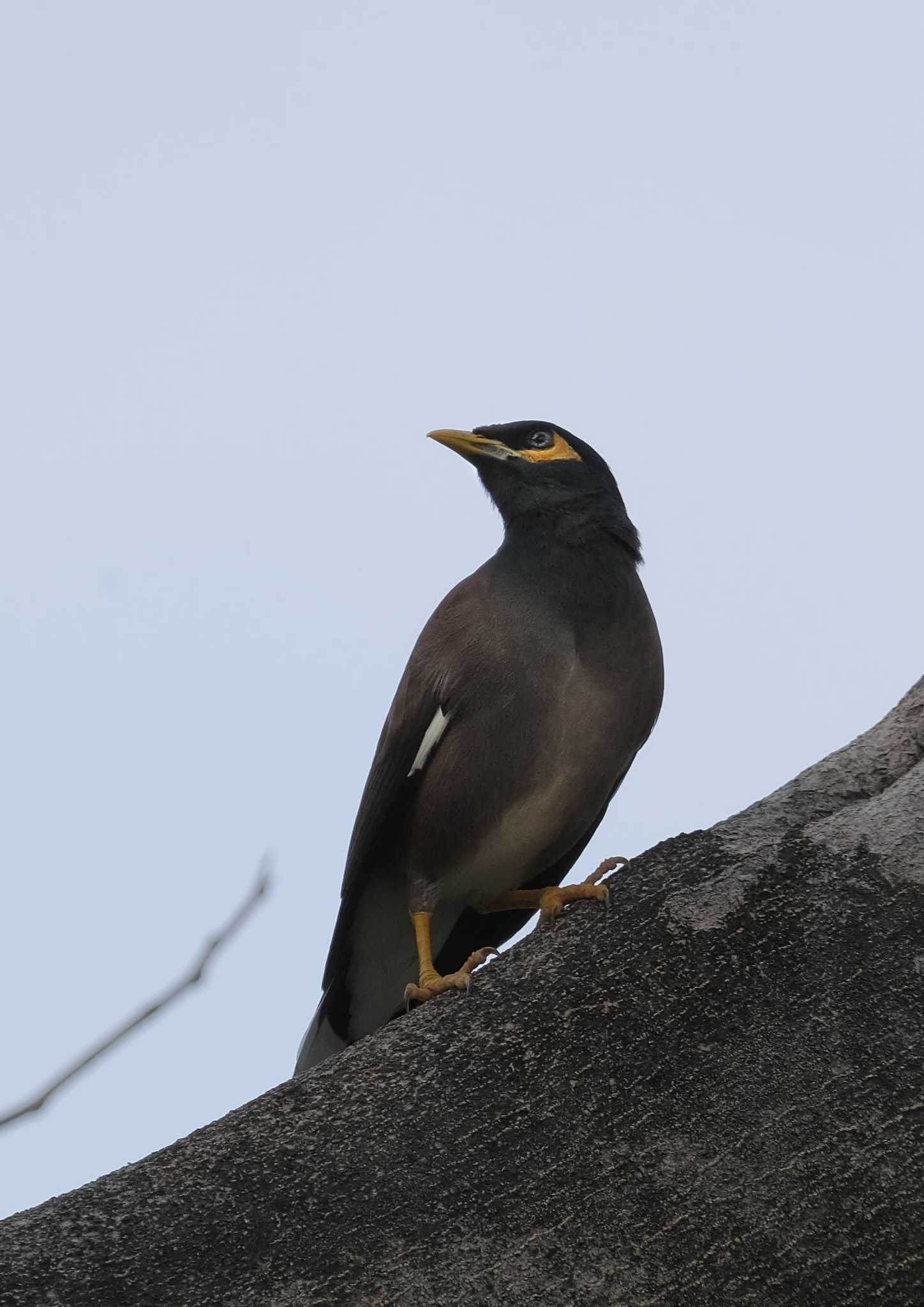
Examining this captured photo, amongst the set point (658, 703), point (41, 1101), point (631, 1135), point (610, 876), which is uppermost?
point (658, 703)

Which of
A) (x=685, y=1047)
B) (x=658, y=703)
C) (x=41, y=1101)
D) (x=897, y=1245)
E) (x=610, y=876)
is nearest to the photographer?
(x=897, y=1245)

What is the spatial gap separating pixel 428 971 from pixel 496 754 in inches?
24.2

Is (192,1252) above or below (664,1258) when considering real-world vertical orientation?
above

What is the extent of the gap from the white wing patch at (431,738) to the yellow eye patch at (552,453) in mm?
986

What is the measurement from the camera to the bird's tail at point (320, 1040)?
13.6ft

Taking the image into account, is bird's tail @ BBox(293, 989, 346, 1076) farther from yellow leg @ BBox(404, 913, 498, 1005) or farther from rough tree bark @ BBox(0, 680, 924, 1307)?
rough tree bark @ BBox(0, 680, 924, 1307)

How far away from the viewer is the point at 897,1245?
1966 millimetres

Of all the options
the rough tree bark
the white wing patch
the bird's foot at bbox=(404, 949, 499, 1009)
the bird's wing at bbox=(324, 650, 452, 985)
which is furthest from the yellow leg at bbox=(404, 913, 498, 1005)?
the rough tree bark

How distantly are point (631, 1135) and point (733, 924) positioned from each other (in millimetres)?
385

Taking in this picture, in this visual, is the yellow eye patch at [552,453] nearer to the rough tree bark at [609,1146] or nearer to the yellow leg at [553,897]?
the yellow leg at [553,897]

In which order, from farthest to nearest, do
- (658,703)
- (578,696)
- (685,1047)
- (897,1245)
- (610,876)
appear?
(658,703), (578,696), (610,876), (685,1047), (897,1245)

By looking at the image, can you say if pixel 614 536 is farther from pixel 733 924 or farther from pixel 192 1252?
pixel 192 1252

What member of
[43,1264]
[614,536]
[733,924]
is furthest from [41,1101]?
[614,536]

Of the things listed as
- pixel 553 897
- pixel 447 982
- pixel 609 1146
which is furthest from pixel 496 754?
pixel 609 1146
